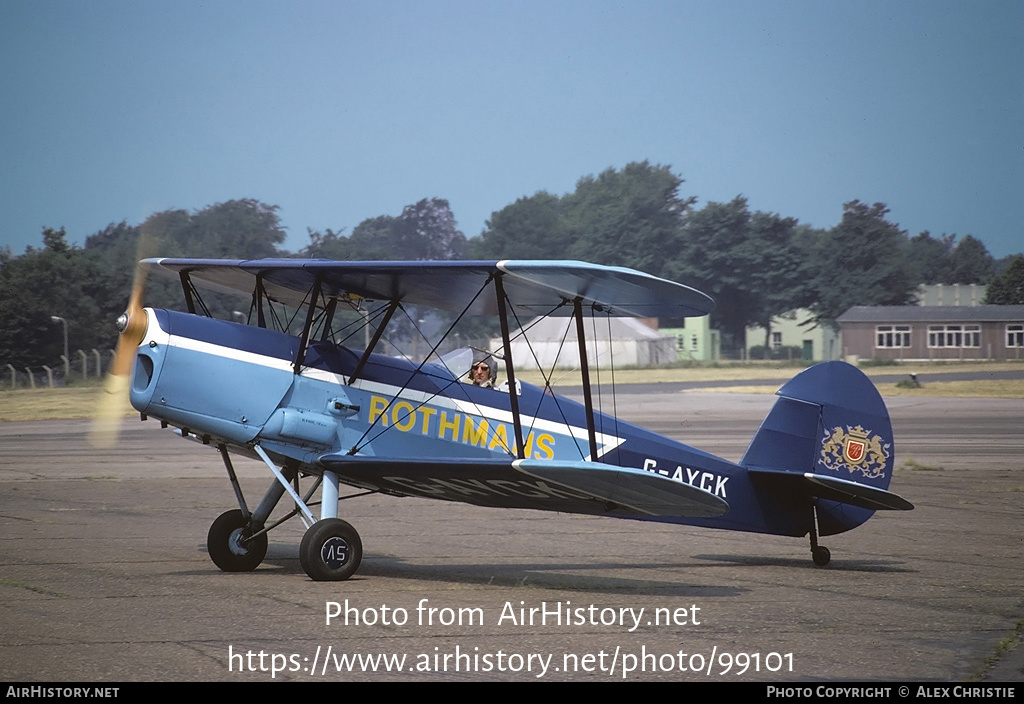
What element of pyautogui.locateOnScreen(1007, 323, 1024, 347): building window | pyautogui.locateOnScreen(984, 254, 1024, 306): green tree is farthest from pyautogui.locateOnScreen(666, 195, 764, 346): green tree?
pyautogui.locateOnScreen(1007, 323, 1024, 347): building window

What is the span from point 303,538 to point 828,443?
4400 millimetres

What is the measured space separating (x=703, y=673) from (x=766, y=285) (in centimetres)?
7211

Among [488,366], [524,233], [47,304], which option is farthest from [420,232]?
[488,366]

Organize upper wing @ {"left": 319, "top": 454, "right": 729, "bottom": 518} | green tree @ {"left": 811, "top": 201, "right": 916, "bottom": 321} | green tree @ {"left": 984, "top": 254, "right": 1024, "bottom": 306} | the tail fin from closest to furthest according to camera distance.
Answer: upper wing @ {"left": 319, "top": 454, "right": 729, "bottom": 518}, the tail fin, green tree @ {"left": 984, "top": 254, "right": 1024, "bottom": 306}, green tree @ {"left": 811, "top": 201, "right": 916, "bottom": 321}

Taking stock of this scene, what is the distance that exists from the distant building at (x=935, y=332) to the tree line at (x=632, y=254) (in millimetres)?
2762

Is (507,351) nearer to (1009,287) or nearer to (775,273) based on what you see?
(1009,287)

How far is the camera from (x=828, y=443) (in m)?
9.30

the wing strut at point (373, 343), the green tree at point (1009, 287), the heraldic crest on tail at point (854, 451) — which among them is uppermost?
the green tree at point (1009, 287)

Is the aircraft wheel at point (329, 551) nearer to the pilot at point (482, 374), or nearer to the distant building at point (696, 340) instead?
the pilot at point (482, 374)

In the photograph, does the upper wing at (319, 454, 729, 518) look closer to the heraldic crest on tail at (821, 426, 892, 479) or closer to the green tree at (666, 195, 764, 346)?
the heraldic crest on tail at (821, 426, 892, 479)

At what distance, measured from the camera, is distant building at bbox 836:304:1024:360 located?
51688 millimetres

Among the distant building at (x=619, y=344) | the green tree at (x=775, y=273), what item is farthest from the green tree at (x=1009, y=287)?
the distant building at (x=619, y=344)

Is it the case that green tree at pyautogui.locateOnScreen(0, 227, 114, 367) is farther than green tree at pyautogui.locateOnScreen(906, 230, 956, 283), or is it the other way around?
green tree at pyautogui.locateOnScreen(906, 230, 956, 283)

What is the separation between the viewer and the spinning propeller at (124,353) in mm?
8000
